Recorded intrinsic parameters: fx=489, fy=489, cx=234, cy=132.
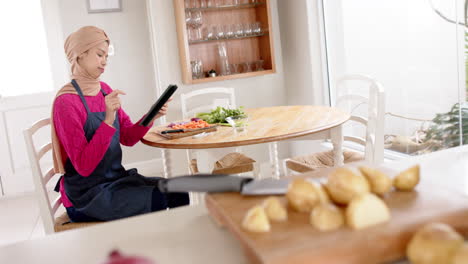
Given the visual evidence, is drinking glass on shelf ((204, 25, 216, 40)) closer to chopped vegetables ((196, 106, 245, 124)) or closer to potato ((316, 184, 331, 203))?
chopped vegetables ((196, 106, 245, 124))

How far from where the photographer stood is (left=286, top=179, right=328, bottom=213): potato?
689 millimetres

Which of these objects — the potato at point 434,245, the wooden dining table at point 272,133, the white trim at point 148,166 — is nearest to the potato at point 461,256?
the potato at point 434,245

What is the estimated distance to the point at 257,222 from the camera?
0.64m

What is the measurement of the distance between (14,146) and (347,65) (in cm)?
298

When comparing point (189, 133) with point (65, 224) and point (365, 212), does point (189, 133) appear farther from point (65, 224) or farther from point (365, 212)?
point (365, 212)

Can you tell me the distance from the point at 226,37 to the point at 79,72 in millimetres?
1960

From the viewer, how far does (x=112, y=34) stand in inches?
185

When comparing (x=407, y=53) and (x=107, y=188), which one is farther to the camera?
(x=407, y=53)

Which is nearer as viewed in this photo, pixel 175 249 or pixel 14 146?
pixel 175 249

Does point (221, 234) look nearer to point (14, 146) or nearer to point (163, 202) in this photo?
point (163, 202)

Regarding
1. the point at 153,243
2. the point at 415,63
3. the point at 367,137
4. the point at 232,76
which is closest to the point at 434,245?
the point at 153,243

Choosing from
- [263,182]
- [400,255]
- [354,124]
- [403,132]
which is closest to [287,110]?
[403,132]

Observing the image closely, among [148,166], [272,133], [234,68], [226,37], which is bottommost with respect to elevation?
[148,166]

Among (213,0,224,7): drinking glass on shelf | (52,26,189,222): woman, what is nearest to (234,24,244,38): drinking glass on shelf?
(213,0,224,7): drinking glass on shelf
